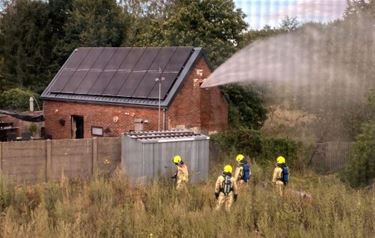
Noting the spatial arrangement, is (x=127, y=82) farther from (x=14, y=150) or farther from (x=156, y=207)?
(x=156, y=207)

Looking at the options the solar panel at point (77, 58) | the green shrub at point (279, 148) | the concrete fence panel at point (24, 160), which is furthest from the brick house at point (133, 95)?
the concrete fence panel at point (24, 160)

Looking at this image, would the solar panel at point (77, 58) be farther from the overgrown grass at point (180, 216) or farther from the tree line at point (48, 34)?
the overgrown grass at point (180, 216)

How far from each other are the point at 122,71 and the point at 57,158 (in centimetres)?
687

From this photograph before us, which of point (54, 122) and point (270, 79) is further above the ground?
point (270, 79)

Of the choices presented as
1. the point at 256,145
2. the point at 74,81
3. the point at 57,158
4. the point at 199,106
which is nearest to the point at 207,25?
the point at 199,106

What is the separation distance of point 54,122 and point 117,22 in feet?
53.4

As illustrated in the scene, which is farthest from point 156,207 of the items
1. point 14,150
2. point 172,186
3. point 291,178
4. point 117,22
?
point 117,22

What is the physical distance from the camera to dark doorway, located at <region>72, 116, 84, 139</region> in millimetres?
22906

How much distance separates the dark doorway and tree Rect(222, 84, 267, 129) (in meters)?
6.06

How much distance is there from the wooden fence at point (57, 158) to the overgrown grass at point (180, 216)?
287cm

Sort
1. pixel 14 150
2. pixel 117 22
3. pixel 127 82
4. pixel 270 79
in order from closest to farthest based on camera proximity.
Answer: pixel 14 150 < pixel 270 79 < pixel 127 82 < pixel 117 22

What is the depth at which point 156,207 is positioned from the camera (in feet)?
36.0

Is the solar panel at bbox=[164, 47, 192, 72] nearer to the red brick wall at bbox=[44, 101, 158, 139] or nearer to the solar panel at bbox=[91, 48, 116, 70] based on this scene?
the red brick wall at bbox=[44, 101, 158, 139]

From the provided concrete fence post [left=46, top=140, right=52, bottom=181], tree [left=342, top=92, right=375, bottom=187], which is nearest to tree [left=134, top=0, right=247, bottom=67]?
concrete fence post [left=46, top=140, right=52, bottom=181]
